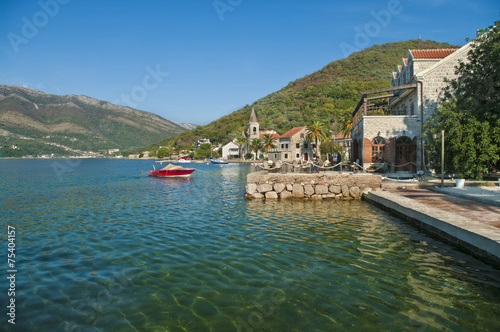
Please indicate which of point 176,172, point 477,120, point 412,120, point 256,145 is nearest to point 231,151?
point 256,145

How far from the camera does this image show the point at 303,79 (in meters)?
162

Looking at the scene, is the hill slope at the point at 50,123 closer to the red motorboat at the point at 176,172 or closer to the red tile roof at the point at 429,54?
the red motorboat at the point at 176,172

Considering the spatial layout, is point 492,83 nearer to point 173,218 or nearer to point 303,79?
point 173,218

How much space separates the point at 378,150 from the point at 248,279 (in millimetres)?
22794

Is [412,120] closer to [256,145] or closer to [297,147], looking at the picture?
[297,147]

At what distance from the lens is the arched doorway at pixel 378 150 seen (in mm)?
25828

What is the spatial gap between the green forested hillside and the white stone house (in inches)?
481

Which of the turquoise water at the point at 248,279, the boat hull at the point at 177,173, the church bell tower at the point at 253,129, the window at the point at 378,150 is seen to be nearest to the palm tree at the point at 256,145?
the church bell tower at the point at 253,129

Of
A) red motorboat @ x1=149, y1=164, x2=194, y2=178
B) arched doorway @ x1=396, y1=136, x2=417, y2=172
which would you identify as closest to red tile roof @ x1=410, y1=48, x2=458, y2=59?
arched doorway @ x1=396, y1=136, x2=417, y2=172

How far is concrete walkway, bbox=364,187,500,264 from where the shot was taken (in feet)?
24.1

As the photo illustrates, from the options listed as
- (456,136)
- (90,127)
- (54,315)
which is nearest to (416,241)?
(54,315)

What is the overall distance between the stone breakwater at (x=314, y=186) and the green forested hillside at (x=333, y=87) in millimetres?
81627

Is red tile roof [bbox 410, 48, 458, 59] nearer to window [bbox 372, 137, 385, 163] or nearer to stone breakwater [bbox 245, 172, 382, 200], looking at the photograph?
window [bbox 372, 137, 385, 163]

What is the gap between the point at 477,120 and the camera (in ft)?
57.0
